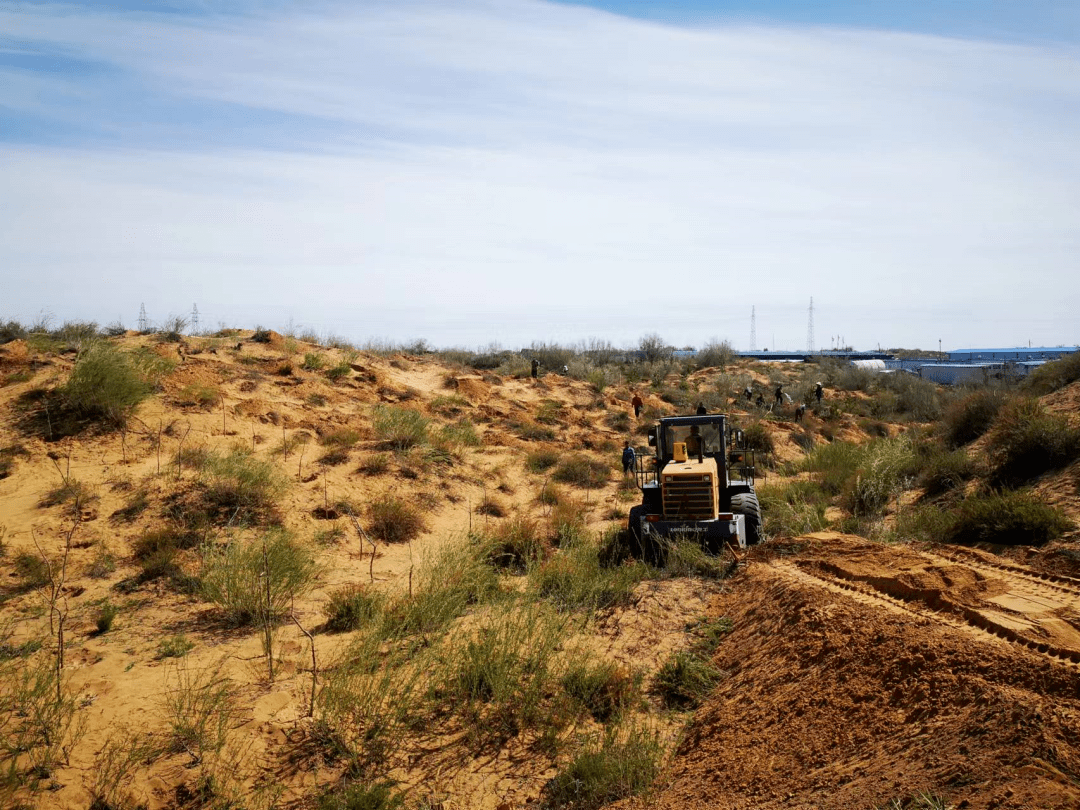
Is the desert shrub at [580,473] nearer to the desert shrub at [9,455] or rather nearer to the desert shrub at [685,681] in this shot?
the desert shrub at [685,681]

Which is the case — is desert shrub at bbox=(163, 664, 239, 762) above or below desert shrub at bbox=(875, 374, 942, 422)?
below

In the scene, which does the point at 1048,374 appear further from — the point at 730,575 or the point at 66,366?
the point at 66,366

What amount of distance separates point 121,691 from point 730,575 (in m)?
7.49

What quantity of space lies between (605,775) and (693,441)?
7521mm

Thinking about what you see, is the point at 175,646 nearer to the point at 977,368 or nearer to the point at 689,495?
the point at 689,495

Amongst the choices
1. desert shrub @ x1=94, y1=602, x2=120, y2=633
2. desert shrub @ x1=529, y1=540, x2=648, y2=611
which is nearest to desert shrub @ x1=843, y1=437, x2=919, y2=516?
desert shrub @ x1=529, y1=540, x2=648, y2=611

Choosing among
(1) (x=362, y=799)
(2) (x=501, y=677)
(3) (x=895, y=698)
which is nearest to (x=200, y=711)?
(1) (x=362, y=799)

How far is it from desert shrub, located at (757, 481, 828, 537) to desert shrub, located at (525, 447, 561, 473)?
222 inches

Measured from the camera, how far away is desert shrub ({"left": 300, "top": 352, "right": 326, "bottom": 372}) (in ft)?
75.0

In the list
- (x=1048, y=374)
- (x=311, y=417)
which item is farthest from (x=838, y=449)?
(x=311, y=417)

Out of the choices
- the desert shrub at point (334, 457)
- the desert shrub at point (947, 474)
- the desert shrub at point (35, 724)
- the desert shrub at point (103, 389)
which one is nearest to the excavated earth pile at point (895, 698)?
the desert shrub at point (35, 724)

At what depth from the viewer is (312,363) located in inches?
908

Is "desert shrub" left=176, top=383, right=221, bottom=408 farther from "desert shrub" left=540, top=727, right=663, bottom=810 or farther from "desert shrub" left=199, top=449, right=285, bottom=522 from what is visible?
"desert shrub" left=540, top=727, right=663, bottom=810

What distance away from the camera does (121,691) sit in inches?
288
